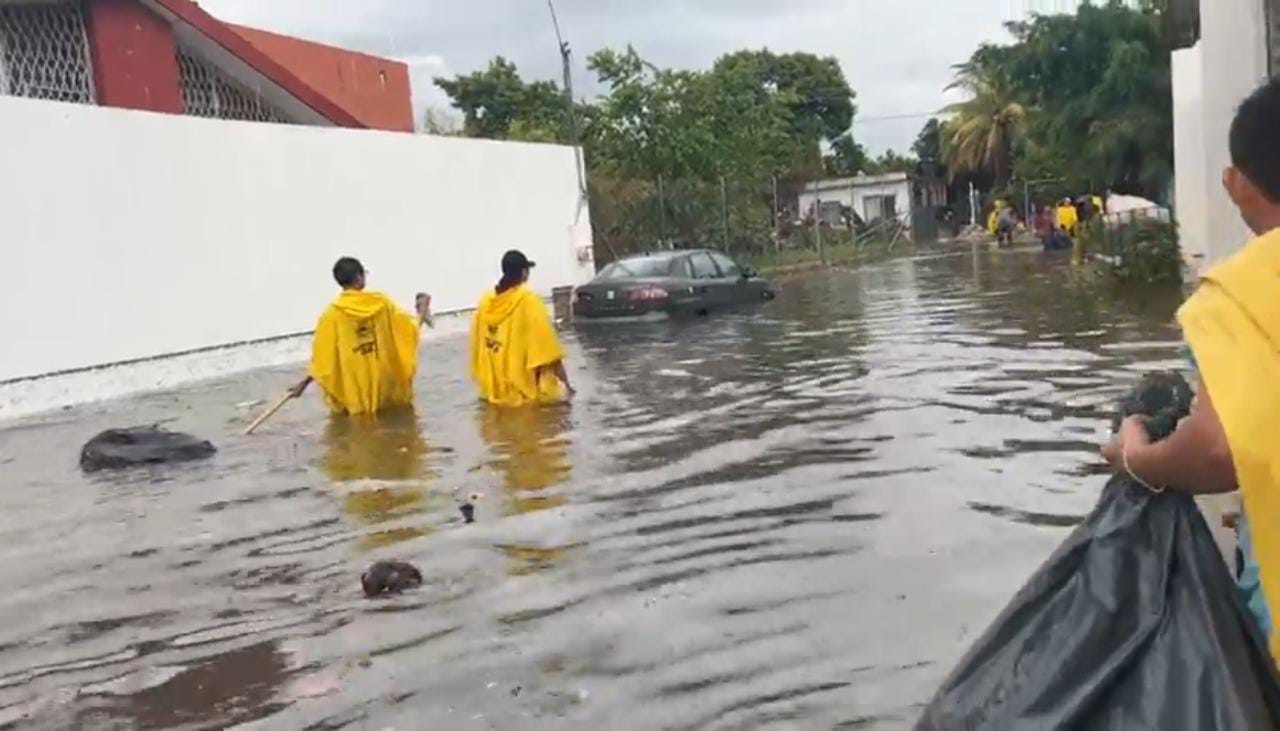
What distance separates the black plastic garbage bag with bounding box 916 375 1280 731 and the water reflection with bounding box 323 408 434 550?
5069 millimetres

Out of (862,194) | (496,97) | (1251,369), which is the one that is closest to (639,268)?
(1251,369)

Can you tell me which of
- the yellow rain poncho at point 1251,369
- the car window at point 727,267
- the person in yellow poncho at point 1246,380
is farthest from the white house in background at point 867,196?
the yellow rain poncho at point 1251,369

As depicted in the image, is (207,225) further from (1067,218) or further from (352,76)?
(1067,218)

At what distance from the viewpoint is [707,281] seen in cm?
2144

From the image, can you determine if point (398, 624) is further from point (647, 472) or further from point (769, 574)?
point (647, 472)

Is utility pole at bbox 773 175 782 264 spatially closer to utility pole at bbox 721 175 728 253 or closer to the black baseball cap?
utility pole at bbox 721 175 728 253

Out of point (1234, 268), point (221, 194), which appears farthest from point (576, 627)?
point (221, 194)

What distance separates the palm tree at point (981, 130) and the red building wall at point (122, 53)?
42427mm

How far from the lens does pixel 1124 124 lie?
30.0m

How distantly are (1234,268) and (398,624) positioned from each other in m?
4.08

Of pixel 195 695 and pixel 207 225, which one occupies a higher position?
pixel 207 225

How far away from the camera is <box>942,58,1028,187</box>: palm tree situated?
189 ft

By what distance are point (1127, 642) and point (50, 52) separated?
1900 cm

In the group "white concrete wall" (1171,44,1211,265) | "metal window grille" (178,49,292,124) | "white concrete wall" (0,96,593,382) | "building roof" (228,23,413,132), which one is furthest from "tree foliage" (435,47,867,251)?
"white concrete wall" (1171,44,1211,265)
